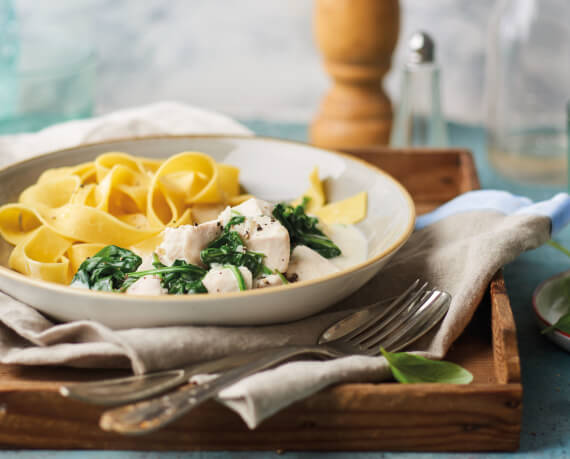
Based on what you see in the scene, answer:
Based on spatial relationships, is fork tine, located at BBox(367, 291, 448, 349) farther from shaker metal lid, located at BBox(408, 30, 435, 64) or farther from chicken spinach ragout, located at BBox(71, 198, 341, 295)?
shaker metal lid, located at BBox(408, 30, 435, 64)

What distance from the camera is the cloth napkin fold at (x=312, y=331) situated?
1.27m

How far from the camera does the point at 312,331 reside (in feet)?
5.02

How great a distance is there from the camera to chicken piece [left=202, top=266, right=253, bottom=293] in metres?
1.50

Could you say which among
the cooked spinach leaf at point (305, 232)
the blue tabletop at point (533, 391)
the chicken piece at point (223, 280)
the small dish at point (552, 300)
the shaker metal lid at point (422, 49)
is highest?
the shaker metal lid at point (422, 49)

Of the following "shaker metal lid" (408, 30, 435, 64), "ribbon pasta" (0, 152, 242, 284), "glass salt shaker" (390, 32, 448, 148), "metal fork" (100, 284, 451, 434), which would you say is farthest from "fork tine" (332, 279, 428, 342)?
"glass salt shaker" (390, 32, 448, 148)

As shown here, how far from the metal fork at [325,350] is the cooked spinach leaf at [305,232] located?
31 centimetres

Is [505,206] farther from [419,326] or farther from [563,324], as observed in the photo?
[419,326]

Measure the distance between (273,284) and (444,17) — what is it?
2595mm

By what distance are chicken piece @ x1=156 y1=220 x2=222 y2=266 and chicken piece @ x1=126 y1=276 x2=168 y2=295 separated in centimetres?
8

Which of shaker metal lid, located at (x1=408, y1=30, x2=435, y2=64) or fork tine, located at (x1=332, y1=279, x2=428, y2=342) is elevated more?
shaker metal lid, located at (x1=408, y1=30, x2=435, y2=64)

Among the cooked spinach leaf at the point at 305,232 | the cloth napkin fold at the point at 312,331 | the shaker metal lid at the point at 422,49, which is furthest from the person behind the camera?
the shaker metal lid at the point at 422,49

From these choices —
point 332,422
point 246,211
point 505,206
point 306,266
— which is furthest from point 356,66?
point 332,422

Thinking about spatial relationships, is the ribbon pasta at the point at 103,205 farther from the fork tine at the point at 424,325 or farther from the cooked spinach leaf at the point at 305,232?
the fork tine at the point at 424,325

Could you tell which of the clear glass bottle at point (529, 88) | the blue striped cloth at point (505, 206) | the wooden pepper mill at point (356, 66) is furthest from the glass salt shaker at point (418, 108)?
the blue striped cloth at point (505, 206)
